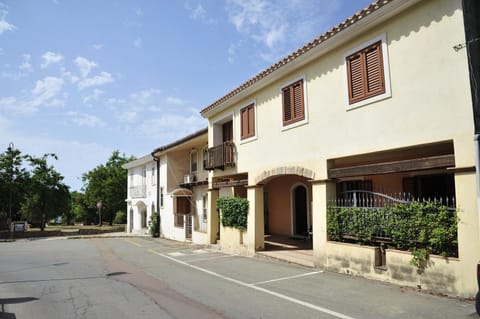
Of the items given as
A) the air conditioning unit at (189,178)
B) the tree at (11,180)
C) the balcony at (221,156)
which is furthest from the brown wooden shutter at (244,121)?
the tree at (11,180)

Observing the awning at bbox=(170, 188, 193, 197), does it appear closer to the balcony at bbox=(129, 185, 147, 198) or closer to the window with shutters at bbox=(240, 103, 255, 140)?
the window with shutters at bbox=(240, 103, 255, 140)

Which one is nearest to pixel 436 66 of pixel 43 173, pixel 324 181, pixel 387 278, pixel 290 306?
pixel 324 181

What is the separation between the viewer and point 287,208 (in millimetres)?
15680

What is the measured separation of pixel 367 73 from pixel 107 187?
138ft

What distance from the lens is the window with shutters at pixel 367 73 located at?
26.3ft

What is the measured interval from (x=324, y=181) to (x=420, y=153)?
2683 millimetres

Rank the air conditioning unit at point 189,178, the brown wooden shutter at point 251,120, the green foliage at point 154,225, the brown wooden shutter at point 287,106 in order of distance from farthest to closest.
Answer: the green foliage at point 154,225 < the air conditioning unit at point 189,178 < the brown wooden shutter at point 251,120 < the brown wooden shutter at point 287,106

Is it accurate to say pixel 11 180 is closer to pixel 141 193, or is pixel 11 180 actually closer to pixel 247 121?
pixel 141 193

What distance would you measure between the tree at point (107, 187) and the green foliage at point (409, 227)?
4074 cm

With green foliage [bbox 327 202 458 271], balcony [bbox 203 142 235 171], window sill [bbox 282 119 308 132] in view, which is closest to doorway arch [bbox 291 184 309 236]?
balcony [bbox 203 142 235 171]

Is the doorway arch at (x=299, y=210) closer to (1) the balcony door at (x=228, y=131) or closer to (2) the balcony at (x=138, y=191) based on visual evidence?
(1) the balcony door at (x=228, y=131)

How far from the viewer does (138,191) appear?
98.2 feet

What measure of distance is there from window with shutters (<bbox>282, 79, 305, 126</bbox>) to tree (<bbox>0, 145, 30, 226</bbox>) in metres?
28.6

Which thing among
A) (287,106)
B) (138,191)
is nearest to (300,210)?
(287,106)
